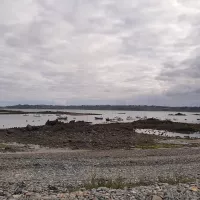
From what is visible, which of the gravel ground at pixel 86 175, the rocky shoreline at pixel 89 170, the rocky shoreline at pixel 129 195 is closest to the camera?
the rocky shoreline at pixel 129 195

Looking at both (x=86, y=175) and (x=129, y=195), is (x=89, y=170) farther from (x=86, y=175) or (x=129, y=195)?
(x=129, y=195)

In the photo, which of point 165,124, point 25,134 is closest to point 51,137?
point 25,134

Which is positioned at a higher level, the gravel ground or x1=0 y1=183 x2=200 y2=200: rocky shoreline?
x1=0 y1=183 x2=200 y2=200: rocky shoreline

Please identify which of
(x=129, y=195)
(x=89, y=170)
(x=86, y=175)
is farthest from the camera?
(x=89, y=170)

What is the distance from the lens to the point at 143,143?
1644 inches

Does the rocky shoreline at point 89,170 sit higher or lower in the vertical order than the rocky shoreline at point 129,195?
lower

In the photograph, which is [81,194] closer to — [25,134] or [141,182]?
[141,182]

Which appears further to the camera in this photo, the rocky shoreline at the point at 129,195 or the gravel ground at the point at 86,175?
the gravel ground at the point at 86,175

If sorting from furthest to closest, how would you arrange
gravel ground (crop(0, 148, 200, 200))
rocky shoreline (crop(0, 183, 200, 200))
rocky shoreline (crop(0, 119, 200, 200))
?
rocky shoreline (crop(0, 119, 200, 200)) → gravel ground (crop(0, 148, 200, 200)) → rocky shoreline (crop(0, 183, 200, 200))

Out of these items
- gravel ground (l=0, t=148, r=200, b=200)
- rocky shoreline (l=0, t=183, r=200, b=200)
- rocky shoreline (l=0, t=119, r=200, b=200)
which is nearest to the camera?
rocky shoreline (l=0, t=183, r=200, b=200)

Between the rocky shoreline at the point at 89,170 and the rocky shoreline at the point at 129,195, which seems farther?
the rocky shoreline at the point at 89,170

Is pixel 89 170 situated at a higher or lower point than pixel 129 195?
lower

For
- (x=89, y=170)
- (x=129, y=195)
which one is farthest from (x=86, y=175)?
(x=129, y=195)

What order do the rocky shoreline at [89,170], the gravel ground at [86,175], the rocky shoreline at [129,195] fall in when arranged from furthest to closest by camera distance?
1. the rocky shoreline at [89,170]
2. the gravel ground at [86,175]
3. the rocky shoreline at [129,195]
